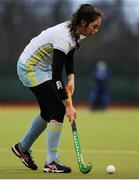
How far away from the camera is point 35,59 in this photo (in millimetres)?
8422

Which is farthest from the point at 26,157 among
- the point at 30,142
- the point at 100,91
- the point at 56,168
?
the point at 100,91

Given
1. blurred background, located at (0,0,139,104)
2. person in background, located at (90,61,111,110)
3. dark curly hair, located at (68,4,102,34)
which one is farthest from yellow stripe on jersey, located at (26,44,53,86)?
blurred background, located at (0,0,139,104)

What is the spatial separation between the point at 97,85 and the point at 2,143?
13428mm

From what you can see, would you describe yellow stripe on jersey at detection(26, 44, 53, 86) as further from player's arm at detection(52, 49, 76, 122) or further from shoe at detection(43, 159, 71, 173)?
shoe at detection(43, 159, 71, 173)

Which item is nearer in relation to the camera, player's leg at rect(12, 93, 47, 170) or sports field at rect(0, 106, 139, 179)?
sports field at rect(0, 106, 139, 179)

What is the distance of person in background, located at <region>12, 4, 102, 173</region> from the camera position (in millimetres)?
8070

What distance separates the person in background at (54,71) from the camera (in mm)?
8070

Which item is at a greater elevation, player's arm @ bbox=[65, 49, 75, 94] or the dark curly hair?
the dark curly hair

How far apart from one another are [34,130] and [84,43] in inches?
890

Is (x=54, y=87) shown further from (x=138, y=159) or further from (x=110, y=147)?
(x=110, y=147)

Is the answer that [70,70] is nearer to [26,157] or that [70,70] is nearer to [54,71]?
[54,71]

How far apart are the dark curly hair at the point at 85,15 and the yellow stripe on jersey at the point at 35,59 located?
15.8 inches

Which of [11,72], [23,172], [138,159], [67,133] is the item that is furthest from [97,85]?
[23,172]

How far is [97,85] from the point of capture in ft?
83.5
